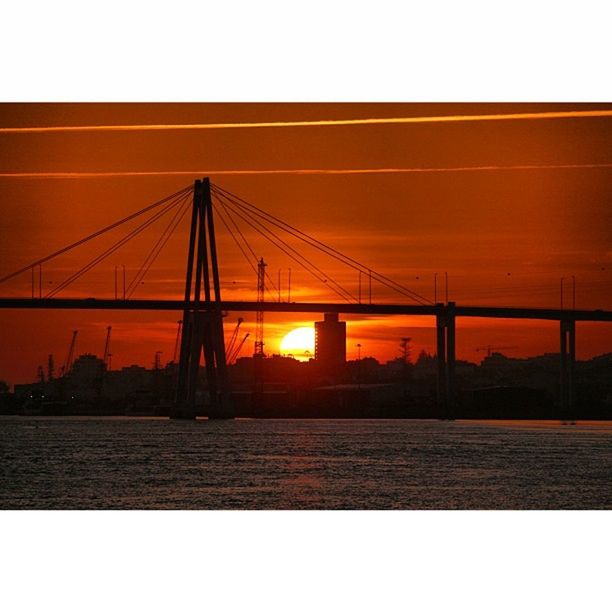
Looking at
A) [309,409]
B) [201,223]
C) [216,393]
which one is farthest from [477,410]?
[201,223]

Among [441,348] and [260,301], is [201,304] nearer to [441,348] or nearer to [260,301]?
[260,301]

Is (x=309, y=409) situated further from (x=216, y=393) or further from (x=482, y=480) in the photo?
(x=482, y=480)

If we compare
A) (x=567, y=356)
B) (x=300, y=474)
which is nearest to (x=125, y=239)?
(x=300, y=474)

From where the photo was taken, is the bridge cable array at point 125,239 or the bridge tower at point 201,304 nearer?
the bridge cable array at point 125,239

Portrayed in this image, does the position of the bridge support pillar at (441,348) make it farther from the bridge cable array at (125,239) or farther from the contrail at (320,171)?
the contrail at (320,171)

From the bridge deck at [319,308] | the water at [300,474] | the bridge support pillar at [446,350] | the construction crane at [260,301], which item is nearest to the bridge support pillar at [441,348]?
the bridge support pillar at [446,350]
